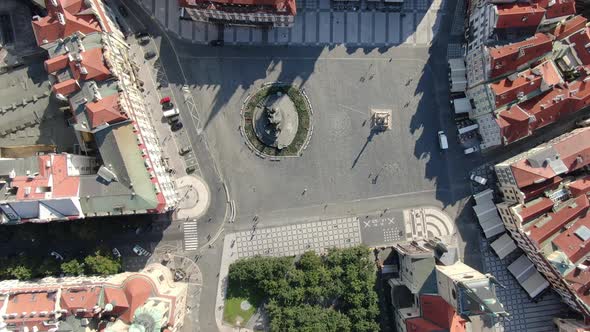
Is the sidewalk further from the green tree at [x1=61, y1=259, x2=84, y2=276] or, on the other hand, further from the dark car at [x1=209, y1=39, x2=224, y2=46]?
the dark car at [x1=209, y1=39, x2=224, y2=46]

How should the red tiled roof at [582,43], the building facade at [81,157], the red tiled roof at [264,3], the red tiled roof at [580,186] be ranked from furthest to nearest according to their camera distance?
the red tiled roof at [582,43], the red tiled roof at [580,186], the red tiled roof at [264,3], the building facade at [81,157]

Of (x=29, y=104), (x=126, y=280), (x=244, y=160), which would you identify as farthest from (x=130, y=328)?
(x=29, y=104)

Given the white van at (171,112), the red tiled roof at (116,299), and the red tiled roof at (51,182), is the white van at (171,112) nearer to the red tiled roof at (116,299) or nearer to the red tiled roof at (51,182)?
the red tiled roof at (51,182)

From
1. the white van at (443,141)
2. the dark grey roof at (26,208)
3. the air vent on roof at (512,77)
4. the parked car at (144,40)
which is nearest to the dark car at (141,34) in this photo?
the parked car at (144,40)

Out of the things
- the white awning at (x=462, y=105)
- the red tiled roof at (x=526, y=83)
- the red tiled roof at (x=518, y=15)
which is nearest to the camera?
the red tiled roof at (x=518, y=15)

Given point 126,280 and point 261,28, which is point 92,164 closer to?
point 126,280

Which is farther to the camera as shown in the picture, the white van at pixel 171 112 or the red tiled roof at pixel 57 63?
the white van at pixel 171 112
